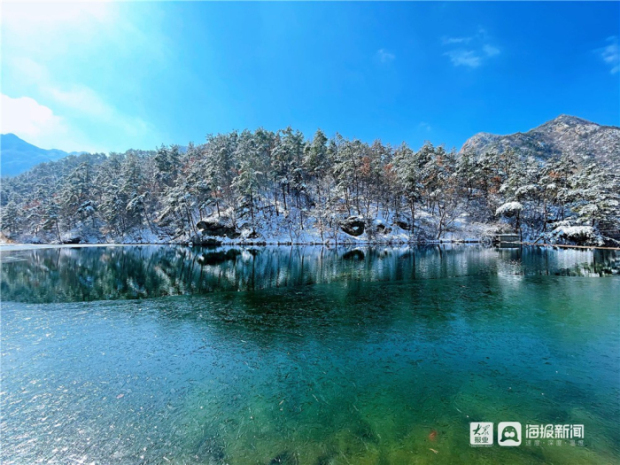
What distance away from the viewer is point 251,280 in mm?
24422

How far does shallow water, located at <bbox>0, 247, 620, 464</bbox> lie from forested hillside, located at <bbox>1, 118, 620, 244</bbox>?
4628 cm

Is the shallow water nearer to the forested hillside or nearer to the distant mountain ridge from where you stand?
the forested hillside

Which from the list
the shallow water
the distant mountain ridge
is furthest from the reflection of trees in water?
the distant mountain ridge

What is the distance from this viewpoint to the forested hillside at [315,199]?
202ft

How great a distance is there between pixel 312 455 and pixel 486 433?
4.25 metres

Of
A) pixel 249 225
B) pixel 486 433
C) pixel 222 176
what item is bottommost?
pixel 486 433

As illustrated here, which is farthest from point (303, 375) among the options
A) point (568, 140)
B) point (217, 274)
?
point (568, 140)

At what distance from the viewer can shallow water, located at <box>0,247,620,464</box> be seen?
19.3 feet

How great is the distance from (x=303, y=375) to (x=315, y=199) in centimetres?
6659

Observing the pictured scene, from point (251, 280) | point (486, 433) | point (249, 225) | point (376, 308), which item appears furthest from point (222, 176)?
point (486, 433)

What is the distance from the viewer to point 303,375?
29.0 ft

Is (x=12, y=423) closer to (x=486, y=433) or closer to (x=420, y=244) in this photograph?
(x=486, y=433)

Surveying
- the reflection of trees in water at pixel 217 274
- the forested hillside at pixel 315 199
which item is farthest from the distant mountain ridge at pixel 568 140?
the reflection of trees in water at pixel 217 274

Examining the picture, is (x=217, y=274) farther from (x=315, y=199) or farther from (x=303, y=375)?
(x=315, y=199)
